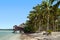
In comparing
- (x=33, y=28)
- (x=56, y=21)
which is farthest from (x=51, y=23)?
(x=33, y=28)

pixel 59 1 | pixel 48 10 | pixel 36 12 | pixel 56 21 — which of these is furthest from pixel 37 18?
pixel 59 1

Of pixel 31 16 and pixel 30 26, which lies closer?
pixel 31 16

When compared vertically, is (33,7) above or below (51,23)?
above

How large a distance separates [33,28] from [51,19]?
24.0 metres

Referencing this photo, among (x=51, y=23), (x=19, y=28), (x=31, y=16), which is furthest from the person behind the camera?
(x=19, y=28)

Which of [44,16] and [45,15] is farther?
[44,16]

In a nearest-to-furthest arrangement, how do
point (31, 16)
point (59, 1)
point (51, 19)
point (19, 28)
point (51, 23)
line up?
point (59, 1) < point (51, 19) < point (51, 23) < point (31, 16) < point (19, 28)

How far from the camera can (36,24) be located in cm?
10638

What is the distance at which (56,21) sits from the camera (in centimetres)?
9169

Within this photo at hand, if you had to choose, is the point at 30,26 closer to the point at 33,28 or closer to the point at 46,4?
the point at 33,28

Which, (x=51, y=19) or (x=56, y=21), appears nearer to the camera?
(x=51, y=19)

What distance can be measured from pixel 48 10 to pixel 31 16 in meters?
33.5

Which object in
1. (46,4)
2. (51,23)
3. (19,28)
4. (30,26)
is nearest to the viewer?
(46,4)

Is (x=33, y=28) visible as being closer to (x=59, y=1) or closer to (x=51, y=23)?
(x=51, y=23)
